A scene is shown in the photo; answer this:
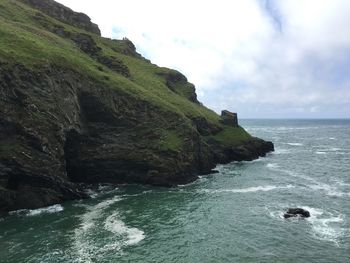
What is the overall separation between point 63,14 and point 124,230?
462 ft

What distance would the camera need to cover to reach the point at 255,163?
427 feet

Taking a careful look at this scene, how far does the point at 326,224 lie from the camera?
65938 mm

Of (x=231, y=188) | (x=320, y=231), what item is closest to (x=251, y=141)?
(x=231, y=188)

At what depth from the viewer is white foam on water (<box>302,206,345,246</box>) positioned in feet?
197

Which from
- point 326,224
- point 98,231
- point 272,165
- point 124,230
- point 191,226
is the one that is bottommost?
point 326,224

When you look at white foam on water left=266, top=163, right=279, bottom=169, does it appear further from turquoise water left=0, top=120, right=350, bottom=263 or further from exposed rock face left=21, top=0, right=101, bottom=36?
exposed rock face left=21, top=0, right=101, bottom=36

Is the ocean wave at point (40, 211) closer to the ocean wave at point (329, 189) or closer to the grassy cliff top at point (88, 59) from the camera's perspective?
the grassy cliff top at point (88, 59)

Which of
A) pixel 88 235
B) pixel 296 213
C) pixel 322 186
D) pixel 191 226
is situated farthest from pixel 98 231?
pixel 322 186

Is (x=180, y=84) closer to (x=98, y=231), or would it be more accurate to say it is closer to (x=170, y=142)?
(x=170, y=142)

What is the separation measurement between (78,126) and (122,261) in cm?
4620

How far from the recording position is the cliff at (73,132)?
75562 millimetres

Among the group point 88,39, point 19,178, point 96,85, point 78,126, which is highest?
point 88,39

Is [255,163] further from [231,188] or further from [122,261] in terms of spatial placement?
[122,261]

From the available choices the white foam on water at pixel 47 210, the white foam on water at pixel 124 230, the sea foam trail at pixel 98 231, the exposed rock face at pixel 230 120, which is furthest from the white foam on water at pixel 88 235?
the exposed rock face at pixel 230 120
